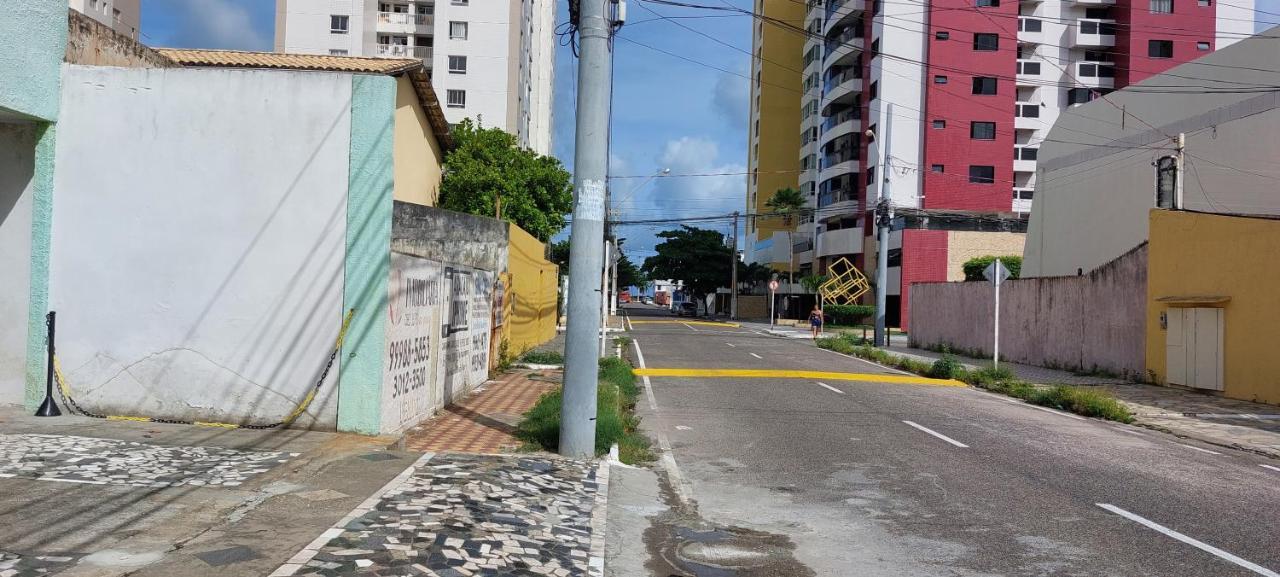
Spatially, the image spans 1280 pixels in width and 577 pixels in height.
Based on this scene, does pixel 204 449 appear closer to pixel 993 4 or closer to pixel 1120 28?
pixel 993 4

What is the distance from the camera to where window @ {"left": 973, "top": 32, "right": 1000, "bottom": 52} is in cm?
5291

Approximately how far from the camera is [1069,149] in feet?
114

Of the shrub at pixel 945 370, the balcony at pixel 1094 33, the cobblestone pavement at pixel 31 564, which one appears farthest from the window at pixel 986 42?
the cobblestone pavement at pixel 31 564

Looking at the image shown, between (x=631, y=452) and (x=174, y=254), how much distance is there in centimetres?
507

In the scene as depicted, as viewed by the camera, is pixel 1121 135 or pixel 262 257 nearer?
pixel 262 257

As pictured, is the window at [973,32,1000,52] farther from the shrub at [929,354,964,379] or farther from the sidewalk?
the shrub at [929,354,964,379]

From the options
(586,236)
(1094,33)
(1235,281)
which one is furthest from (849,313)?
(586,236)

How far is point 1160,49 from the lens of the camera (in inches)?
2154

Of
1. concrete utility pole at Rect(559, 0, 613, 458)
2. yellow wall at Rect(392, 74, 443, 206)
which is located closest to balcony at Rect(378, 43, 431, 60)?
yellow wall at Rect(392, 74, 443, 206)

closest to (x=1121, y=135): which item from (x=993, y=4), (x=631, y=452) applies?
(x=993, y=4)

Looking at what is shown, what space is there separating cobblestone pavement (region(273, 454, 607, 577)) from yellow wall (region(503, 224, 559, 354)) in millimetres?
11688

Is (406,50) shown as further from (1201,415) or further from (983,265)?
(1201,415)

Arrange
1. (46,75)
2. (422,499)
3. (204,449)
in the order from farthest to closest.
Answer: (46,75) → (204,449) → (422,499)

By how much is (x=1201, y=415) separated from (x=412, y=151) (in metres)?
15.0
